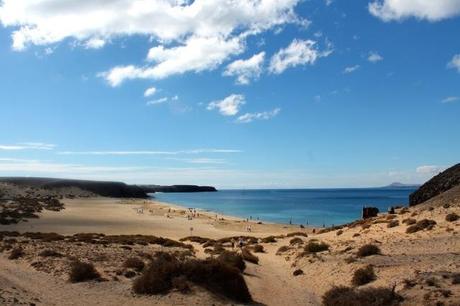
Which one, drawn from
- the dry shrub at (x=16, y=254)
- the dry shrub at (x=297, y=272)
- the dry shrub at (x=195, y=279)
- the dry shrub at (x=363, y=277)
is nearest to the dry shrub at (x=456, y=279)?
the dry shrub at (x=363, y=277)

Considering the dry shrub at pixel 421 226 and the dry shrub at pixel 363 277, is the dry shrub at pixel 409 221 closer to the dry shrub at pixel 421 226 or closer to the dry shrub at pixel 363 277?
the dry shrub at pixel 421 226

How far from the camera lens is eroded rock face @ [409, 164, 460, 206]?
52.9 meters

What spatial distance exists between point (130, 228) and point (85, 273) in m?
43.9

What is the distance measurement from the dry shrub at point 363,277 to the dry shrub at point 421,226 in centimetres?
1349

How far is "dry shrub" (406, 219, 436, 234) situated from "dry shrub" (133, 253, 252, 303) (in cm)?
1825

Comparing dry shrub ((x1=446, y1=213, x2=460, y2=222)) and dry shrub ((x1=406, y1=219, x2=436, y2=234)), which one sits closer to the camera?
dry shrub ((x1=406, y1=219, x2=436, y2=234))

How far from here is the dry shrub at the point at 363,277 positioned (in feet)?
69.4

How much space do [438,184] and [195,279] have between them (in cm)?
4290

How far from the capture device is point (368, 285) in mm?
20672

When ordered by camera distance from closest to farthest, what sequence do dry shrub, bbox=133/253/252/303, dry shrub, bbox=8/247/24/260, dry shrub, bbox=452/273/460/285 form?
dry shrub, bbox=452/273/460/285 < dry shrub, bbox=133/253/252/303 < dry shrub, bbox=8/247/24/260

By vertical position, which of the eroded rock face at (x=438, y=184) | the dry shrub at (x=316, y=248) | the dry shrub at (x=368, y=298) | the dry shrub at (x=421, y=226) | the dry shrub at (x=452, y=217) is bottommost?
the dry shrub at (x=316, y=248)

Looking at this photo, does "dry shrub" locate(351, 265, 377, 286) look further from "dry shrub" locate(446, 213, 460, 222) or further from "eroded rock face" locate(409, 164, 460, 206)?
"eroded rock face" locate(409, 164, 460, 206)

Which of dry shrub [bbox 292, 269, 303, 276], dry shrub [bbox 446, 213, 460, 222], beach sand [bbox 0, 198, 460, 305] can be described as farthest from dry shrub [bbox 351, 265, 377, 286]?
dry shrub [bbox 446, 213, 460, 222]

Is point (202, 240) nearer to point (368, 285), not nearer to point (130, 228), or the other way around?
point (130, 228)
